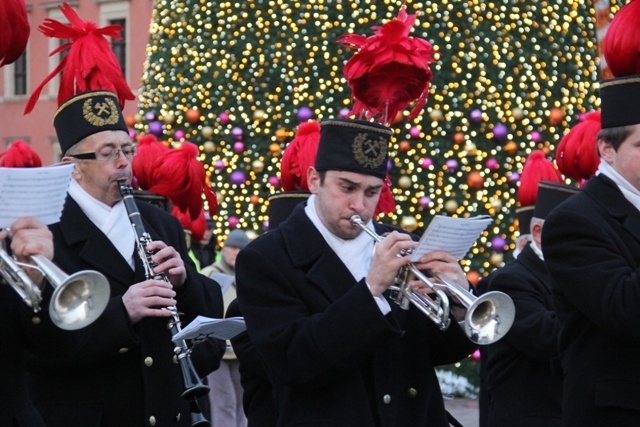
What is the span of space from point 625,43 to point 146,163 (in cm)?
404

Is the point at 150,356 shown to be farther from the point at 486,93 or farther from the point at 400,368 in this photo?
the point at 486,93

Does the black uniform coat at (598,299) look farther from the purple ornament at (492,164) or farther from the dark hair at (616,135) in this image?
the purple ornament at (492,164)

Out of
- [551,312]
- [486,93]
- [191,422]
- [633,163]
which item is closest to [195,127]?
[486,93]

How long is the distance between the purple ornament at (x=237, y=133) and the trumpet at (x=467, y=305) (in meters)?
7.78

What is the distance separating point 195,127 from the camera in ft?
43.3

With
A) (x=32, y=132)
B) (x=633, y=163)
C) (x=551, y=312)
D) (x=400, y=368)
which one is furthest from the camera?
(x=32, y=132)

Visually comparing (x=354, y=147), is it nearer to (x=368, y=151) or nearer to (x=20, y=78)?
(x=368, y=151)

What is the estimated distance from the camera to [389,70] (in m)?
6.26

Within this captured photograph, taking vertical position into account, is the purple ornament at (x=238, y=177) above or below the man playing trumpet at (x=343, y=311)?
below

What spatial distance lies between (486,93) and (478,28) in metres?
0.56

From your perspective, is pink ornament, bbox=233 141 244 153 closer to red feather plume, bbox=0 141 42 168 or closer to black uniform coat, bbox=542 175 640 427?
red feather plume, bbox=0 141 42 168

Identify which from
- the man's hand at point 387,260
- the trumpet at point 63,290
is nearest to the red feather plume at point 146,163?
the man's hand at point 387,260

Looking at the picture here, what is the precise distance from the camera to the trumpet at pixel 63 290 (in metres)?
4.54

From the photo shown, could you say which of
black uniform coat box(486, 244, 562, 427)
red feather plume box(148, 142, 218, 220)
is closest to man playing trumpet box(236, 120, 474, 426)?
black uniform coat box(486, 244, 562, 427)
